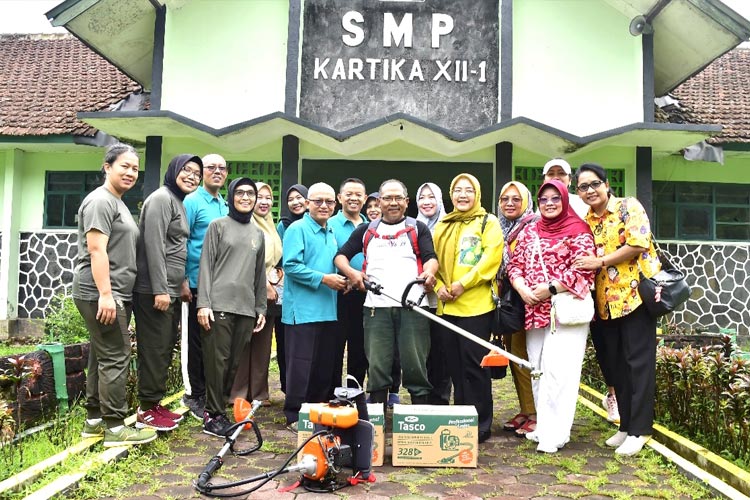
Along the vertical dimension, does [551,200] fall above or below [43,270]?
above

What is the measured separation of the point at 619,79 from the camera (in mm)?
9578

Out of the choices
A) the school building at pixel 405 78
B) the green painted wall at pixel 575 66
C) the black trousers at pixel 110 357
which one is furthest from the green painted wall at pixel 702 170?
the black trousers at pixel 110 357

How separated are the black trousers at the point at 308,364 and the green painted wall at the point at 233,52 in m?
5.38

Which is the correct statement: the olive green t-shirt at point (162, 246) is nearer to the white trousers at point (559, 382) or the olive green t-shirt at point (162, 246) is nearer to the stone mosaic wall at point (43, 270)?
the white trousers at point (559, 382)

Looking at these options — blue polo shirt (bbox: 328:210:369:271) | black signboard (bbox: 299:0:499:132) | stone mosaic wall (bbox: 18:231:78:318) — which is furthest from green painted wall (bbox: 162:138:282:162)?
blue polo shirt (bbox: 328:210:369:271)

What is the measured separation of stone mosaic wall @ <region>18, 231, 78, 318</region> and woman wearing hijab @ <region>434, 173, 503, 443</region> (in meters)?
8.77

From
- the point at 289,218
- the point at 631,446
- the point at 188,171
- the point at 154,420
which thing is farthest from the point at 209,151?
the point at 631,446

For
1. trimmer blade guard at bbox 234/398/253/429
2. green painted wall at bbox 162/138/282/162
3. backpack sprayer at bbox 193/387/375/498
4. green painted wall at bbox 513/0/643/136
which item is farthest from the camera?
green painted wall at bbox 162/138/282/162

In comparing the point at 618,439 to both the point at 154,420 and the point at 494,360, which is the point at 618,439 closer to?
the point at 494,360

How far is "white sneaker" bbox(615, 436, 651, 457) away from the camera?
4.60m

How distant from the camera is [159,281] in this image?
181 inches

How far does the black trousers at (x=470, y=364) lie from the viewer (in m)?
4.84

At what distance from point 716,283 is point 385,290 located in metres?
8.49

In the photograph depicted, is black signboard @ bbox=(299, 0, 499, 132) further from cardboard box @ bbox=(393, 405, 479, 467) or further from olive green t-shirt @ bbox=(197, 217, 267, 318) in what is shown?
cardboard box @ bbox=(393, 405, 479, 467)
